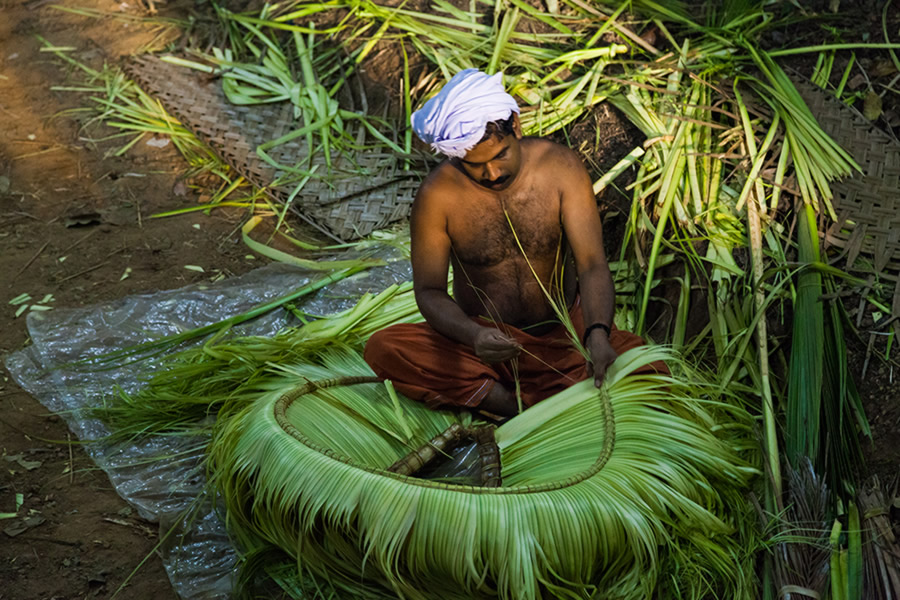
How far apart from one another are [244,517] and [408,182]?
2.09 meters

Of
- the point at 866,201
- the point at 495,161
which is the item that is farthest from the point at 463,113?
the point at 866,201

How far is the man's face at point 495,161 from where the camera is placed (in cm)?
242

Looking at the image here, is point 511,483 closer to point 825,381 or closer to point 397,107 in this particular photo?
point 825,381

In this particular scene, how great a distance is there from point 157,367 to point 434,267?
1.26 metres

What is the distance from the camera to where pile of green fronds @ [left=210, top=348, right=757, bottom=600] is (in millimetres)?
2037

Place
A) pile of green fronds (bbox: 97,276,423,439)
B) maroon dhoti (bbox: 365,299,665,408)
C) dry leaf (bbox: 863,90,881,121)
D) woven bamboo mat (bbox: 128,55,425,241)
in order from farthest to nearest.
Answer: woven bamboo mat (bbox: 128,55,425,241), dry leaf (bbox: 863,90,881,121), pile of green fronds (bbox: 97,276,423,439), maroon dhoti (bbox: 365,299,665,408)

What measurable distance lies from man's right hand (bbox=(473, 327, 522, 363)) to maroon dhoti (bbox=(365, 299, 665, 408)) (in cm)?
24

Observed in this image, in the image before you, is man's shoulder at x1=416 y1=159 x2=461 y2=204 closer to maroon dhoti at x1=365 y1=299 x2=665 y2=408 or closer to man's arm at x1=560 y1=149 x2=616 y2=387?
man's arm at x1=560 y1=149 x2=616 y2=387

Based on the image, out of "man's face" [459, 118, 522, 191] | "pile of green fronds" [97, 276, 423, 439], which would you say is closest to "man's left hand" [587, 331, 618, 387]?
"man's face" [459, 118, 522, 191]

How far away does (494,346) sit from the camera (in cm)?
241

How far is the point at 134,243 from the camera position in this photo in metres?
4.12

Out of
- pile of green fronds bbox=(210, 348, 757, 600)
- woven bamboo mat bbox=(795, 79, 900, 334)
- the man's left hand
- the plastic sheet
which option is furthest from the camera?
woven bamboo mat bbox=(795, 79, 900, 334)

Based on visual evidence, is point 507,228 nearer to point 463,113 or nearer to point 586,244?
point 586,244

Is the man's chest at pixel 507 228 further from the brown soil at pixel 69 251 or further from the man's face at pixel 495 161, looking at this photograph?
the brown soil at pixel 69 251
